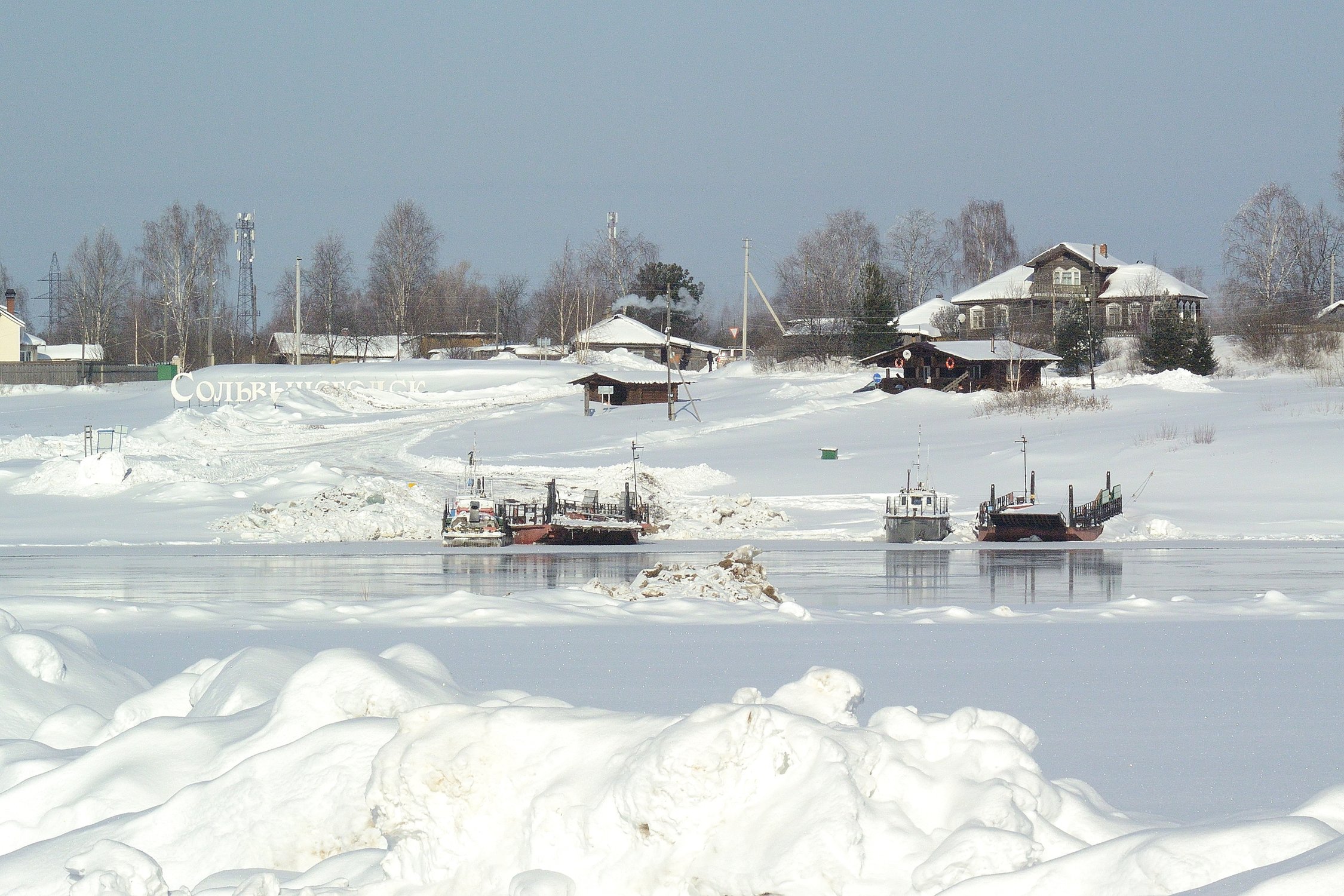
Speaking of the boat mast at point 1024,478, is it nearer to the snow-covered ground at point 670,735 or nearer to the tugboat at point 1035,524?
the tugboat at point 1035,524

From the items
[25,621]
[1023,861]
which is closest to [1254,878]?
[1023,861]

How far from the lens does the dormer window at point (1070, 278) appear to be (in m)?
86.4

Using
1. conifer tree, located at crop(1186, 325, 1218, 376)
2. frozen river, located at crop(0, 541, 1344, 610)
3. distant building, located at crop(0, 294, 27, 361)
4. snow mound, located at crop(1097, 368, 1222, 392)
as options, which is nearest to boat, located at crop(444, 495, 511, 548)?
frozen river, located at crop(0, 541, 1344, 610)

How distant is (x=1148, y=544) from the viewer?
30766mm

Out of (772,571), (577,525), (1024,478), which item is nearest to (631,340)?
(1024,478)

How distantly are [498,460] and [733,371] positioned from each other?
3415 cm

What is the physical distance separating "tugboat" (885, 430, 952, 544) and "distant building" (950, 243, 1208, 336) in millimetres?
50806

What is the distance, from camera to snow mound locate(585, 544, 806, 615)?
17234 millimetres

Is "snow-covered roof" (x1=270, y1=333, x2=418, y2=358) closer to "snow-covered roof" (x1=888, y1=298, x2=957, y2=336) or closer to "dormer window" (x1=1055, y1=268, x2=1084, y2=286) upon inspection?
"snow-covered roof" (x1=888, y1=298, x2=957, y2=336)

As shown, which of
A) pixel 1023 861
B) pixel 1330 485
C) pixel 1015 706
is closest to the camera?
pixel 1023 861

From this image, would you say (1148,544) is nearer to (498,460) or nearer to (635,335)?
(498,460)

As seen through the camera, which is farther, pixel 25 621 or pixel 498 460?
pixel 498 460

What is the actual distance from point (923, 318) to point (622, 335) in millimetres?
24108

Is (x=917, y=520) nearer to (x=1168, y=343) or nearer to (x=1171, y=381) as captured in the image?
(x=1171, y=381)
